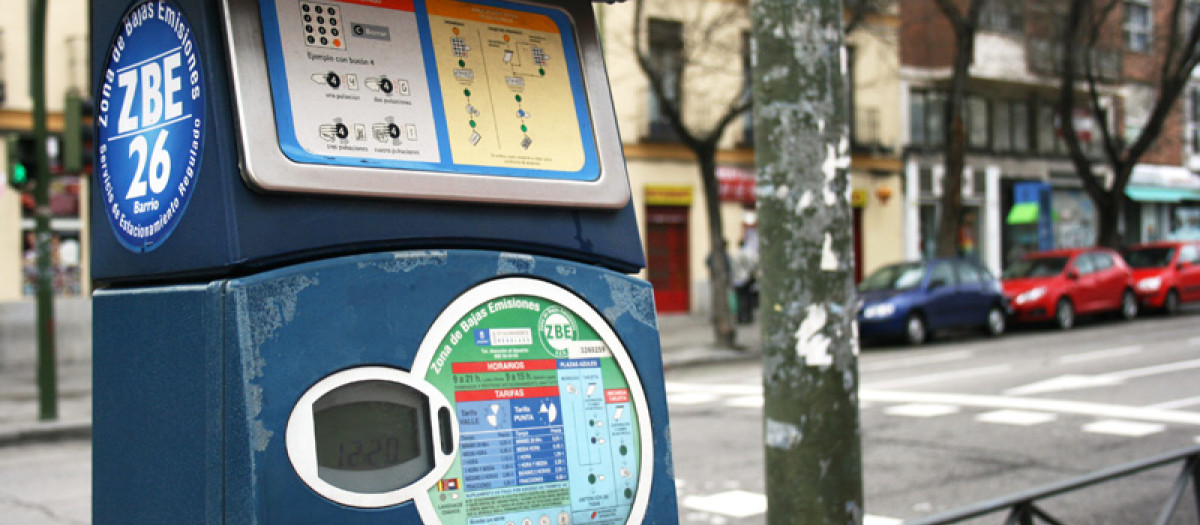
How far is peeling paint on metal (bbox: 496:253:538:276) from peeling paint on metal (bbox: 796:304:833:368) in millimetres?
1230

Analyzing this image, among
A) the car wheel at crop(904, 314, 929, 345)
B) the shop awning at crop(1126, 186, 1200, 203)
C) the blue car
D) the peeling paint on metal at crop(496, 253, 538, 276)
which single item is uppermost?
the shop awning at crop(1126, 186, 1200, 203)

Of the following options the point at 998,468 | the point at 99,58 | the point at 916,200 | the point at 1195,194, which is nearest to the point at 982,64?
the point at 916,200

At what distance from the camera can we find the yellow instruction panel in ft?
6.04

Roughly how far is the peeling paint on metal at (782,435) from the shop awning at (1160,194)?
120 feet

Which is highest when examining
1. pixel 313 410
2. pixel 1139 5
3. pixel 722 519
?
pixel 1139 5

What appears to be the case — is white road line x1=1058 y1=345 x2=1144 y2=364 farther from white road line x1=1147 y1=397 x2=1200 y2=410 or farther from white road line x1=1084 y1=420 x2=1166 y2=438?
white road line x1=1084 y1=420 x2=1166 y2=438

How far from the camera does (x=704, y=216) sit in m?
24.8

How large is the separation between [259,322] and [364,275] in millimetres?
168

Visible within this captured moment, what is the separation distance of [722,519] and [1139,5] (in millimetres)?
32304

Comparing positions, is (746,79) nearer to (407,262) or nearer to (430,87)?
(430,87)

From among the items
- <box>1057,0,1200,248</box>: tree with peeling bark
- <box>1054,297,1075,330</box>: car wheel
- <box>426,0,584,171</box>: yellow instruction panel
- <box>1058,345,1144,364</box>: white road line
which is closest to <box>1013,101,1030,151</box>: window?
<box>1057,0,1200,248</box>: tree with peeling bark

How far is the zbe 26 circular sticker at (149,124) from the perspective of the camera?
64.9 inches

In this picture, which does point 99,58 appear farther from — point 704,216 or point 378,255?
point 704,216

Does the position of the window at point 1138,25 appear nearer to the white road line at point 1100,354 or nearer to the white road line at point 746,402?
the white road line at point 1100,354
